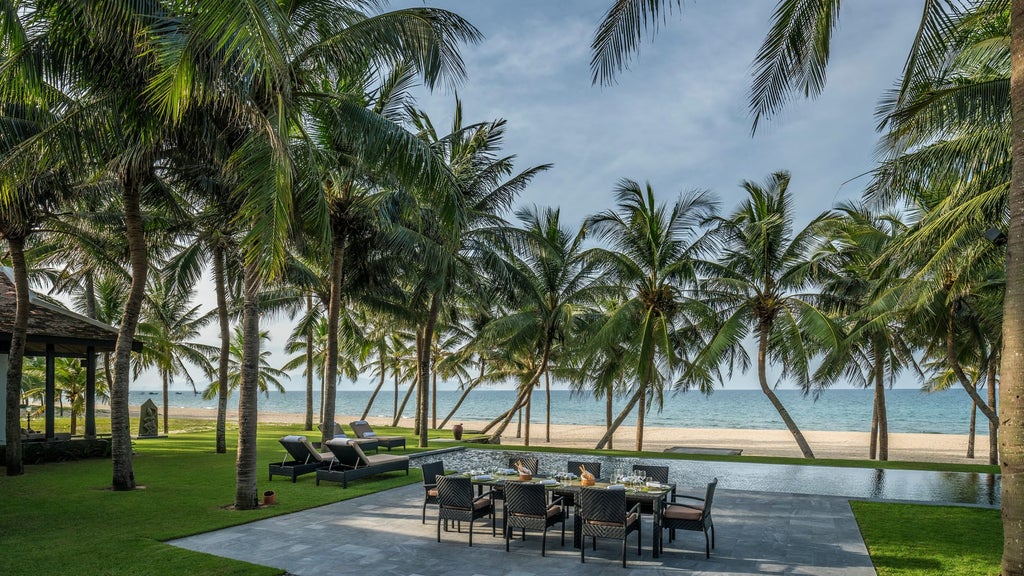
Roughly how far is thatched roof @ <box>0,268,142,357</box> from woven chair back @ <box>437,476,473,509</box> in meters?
12.0

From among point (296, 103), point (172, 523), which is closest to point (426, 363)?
point (172, 523)

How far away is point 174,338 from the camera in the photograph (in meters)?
28.0

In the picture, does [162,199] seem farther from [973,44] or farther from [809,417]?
[809,417]

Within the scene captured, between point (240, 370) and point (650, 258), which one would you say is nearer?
point (650, 258)

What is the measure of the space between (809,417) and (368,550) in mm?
69705

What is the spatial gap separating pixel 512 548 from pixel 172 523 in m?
4.59

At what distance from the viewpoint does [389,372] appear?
37344 mm

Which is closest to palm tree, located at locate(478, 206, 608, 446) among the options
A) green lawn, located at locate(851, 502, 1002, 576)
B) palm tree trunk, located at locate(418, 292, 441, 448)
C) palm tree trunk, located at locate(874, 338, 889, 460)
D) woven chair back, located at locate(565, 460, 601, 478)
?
palm tree trunk, located at locate(418, 292, 441, 448)

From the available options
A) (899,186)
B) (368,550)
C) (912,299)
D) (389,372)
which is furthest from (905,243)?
(389,372)

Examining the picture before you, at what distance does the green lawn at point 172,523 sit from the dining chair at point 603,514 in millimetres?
2545

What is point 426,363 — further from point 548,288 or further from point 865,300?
point 865,300

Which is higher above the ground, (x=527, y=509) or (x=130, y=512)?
(x=527, y=509)

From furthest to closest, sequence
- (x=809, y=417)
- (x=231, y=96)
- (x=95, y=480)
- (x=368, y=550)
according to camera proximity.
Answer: (x=809, y=417)
(x=95, y=480)
(x=231, y=96)
(x=368, y=550)

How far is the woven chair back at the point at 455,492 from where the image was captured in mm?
7441
